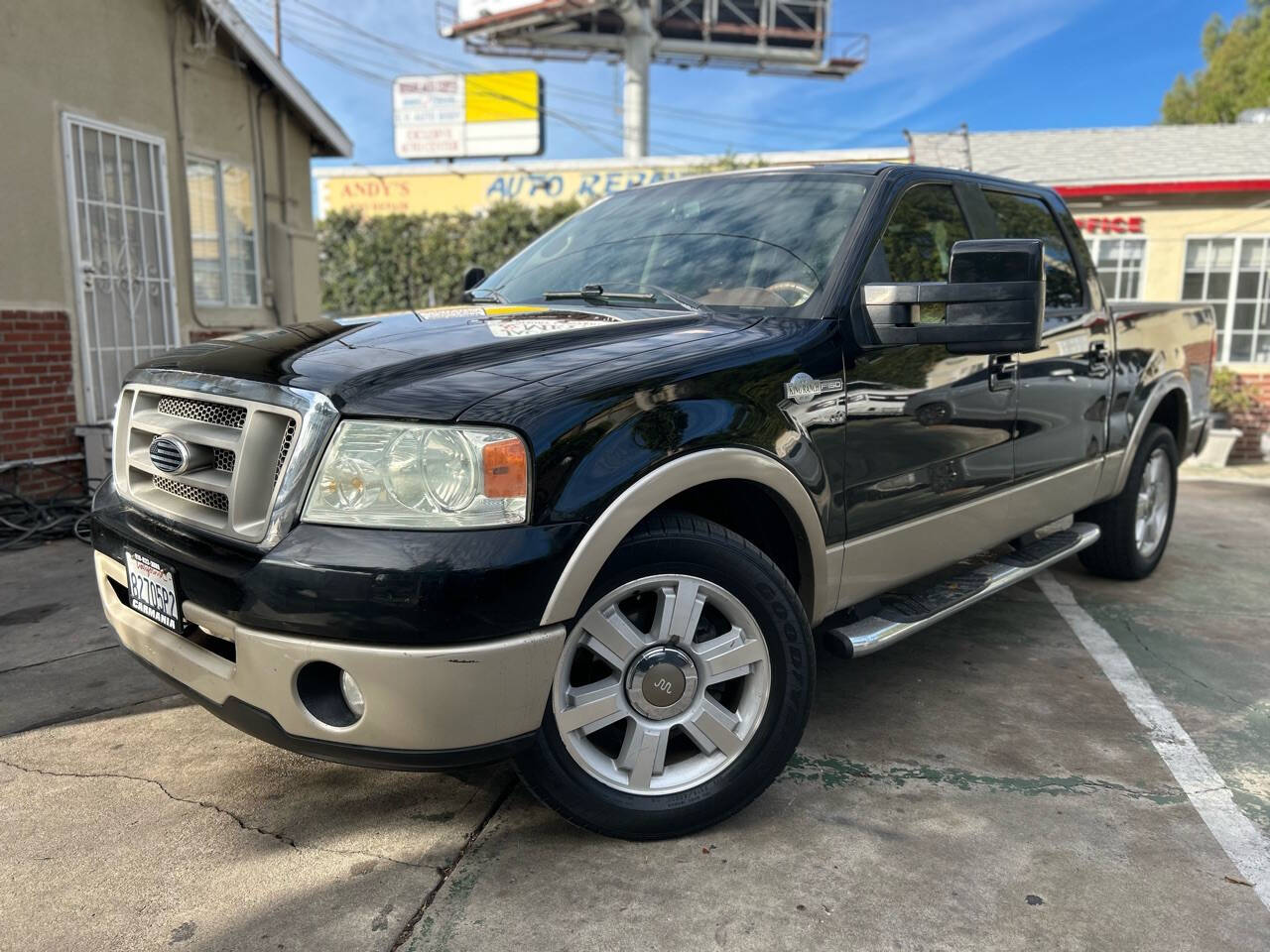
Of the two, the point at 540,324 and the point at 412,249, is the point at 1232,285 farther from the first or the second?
the point at 412,249

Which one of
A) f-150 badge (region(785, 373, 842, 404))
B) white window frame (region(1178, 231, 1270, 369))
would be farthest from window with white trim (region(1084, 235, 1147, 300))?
f-150 badge (region(785, 373, 842, 404))

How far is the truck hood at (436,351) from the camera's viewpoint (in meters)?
2.19

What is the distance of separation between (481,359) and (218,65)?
24.1 ft

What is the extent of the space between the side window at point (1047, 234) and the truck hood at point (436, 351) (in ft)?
6.09

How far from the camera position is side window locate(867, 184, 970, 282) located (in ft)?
10.5

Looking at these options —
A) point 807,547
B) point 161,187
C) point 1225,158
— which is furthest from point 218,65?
point 1225,158

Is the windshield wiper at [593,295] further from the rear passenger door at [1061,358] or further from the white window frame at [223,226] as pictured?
the white window frame at [223,226]

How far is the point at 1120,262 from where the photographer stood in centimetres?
1240

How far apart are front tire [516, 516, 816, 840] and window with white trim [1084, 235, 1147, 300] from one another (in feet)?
37.9

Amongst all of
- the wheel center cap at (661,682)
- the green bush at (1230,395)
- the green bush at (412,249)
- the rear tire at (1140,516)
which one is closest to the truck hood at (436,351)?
the wheel center cap at (661,682)

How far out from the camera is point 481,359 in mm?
2369

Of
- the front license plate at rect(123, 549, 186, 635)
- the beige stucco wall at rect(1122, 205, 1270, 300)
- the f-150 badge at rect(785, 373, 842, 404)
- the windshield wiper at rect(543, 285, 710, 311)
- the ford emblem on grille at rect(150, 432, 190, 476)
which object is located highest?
the beige stucco wall at rect(1122, 205, 1270, 300)

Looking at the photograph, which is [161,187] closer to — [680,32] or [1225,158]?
[1225,158]

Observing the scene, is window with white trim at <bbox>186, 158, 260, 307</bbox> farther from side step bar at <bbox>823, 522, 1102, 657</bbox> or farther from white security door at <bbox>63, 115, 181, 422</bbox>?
side step bar at <bbox>823, 522, 1102, 657</bbox>
